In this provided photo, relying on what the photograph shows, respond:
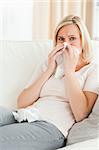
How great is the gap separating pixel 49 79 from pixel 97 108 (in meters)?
0.38

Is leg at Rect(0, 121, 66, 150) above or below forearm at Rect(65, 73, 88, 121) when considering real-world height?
below

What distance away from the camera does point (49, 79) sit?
162 cm

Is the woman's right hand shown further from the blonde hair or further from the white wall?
the white wall

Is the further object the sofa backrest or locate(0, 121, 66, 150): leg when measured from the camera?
the sofa backrest

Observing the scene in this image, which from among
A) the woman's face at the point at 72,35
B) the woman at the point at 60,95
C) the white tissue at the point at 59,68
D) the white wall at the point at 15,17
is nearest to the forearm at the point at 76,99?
the woman at the point at 60,95

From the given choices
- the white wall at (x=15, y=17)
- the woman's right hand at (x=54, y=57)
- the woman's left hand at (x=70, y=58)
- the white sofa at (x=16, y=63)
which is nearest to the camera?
the woman's left hand at (x=70, y=58)

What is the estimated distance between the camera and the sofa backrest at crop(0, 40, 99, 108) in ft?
5.76

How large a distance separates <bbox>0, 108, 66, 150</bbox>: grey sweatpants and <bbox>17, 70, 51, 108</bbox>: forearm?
9.8 inches

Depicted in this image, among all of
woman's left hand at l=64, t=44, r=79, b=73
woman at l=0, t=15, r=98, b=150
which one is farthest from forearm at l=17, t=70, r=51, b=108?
woman's left hand at l=64, t=44, r=79, b=73

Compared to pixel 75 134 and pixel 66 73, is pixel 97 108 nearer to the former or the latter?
pixel 75 134

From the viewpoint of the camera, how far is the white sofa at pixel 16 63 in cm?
175

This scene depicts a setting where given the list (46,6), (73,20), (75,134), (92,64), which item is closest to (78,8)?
(46,6)

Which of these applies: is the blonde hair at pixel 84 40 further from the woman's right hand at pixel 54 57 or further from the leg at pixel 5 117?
the leg at pixel 5 117

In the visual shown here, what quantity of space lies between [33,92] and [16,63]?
28 cm
